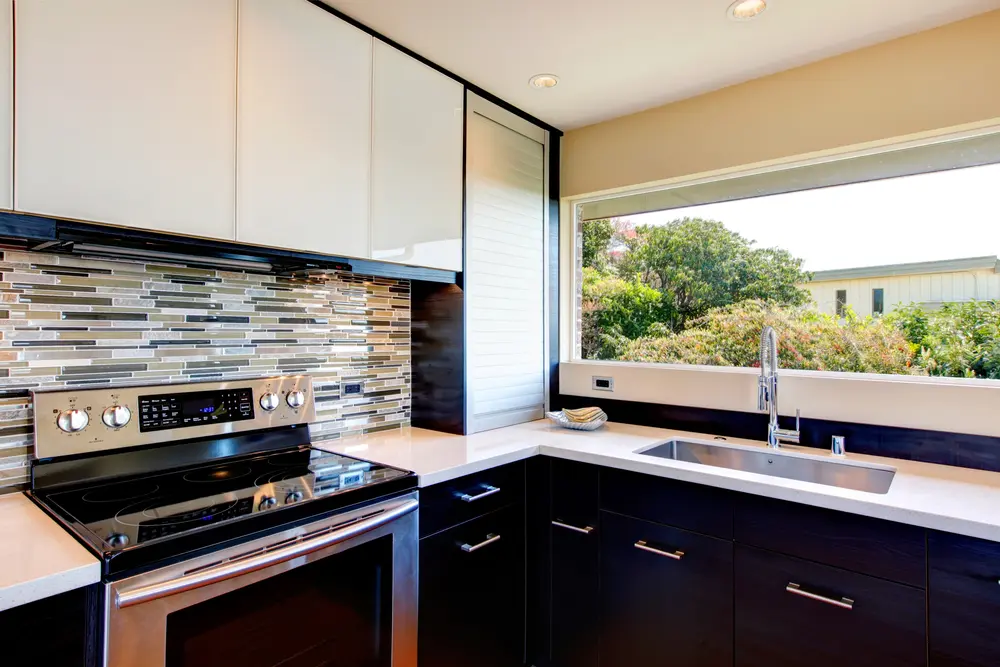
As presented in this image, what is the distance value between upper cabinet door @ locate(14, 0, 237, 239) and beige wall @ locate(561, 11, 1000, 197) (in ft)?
5.45

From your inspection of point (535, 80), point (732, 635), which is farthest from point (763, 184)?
point (732, 635)

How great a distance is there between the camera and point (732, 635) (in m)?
1.52

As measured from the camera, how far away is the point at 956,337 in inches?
70.7

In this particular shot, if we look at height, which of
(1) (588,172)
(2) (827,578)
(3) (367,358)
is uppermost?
(1) (588,172)

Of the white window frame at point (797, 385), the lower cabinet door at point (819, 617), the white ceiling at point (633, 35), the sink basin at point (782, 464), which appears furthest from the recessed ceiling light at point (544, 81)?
the lower cabinet door at point (819, 617)

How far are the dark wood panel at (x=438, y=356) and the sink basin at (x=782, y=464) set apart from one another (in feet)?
2.48

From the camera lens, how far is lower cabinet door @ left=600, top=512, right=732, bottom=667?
1.56 metres

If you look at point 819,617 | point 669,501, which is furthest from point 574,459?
point 819,617

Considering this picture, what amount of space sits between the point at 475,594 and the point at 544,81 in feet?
6.28

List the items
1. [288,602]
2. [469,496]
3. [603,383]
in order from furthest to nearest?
[603,383]
[469,496]
[288,602]

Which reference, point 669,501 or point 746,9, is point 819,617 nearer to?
point 669,501

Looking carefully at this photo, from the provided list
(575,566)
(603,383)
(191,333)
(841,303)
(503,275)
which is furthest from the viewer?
(603,383)

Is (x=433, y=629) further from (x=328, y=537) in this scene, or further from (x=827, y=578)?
(x=827, y=578)

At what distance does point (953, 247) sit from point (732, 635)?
4.91 ft
